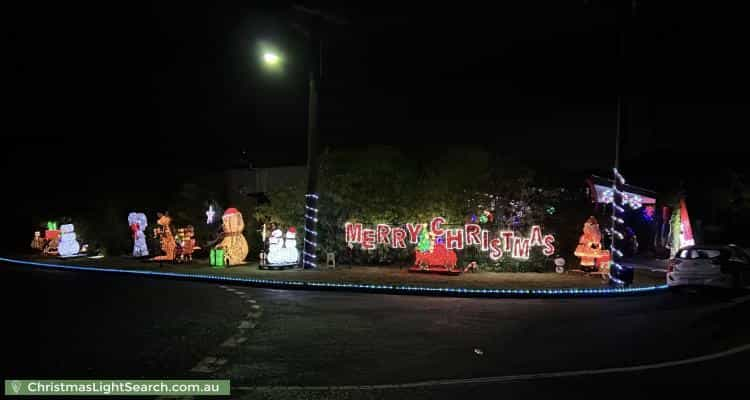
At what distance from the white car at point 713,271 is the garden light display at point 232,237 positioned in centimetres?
1439

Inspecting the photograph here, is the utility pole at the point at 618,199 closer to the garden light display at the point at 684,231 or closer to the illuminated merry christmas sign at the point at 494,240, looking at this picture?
the illuminated merry christmas sign at the point at 494,240

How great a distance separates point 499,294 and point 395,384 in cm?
820

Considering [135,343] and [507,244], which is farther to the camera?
[507,244]

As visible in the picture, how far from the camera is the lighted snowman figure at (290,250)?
66.6 feet

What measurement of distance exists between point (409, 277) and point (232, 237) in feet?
24.6

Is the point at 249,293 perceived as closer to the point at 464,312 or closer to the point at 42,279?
the point at 464,312

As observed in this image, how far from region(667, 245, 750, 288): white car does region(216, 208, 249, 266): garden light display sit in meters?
14.4

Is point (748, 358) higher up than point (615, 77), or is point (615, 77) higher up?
point (615, 77)

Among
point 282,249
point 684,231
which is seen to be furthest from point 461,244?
point 684,231

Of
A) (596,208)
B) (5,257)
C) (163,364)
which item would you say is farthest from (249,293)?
(5,257)

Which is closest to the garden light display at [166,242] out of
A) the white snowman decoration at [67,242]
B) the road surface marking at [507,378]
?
the white snowman decoration at [67,242]

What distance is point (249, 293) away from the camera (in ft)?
47.8

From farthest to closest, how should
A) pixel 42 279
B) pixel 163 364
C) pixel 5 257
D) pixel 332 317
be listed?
1. pixel 5 257
2. pixel 42 279
3. pixel 332 317
4. pixel 163 364

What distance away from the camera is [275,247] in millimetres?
20188
